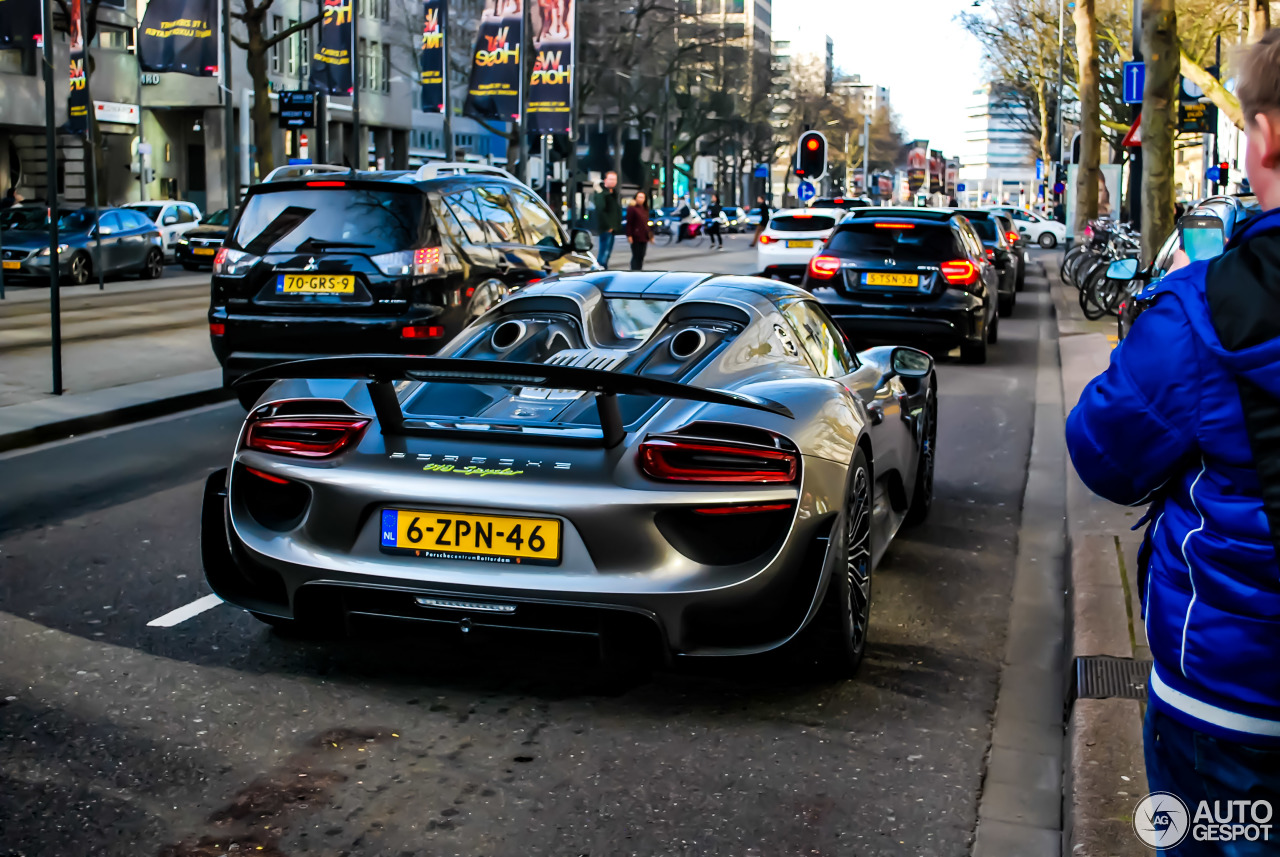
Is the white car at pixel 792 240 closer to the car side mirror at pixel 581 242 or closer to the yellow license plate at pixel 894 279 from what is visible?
the yellow license plate at pixel 894 279

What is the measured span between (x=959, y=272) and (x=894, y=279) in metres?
0.62

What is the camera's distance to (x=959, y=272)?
14836 mm

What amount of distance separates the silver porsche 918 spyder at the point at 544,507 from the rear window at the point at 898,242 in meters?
10.4

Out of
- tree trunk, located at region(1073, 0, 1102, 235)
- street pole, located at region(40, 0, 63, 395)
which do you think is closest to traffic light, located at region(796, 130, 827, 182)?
tree trunk, located at region(1073, 0, 1102, 235)

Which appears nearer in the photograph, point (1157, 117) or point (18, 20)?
point (1157, 117)

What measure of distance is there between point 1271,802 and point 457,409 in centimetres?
325

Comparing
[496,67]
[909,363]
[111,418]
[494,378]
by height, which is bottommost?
[111,418]

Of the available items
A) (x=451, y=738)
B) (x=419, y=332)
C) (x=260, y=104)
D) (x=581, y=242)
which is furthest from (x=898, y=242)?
(x=260, y=104)

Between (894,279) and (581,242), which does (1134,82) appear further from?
(581,242)

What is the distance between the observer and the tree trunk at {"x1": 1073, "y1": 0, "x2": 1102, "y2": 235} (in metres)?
36.7

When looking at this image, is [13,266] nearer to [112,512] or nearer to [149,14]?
[149,14]

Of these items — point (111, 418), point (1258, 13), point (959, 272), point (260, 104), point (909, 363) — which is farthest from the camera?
point (260, 104)

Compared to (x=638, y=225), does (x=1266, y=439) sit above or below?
below

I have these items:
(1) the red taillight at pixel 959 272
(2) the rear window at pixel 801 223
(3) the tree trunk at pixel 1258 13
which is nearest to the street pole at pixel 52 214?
(1) the red taillight at pixel 959 272
